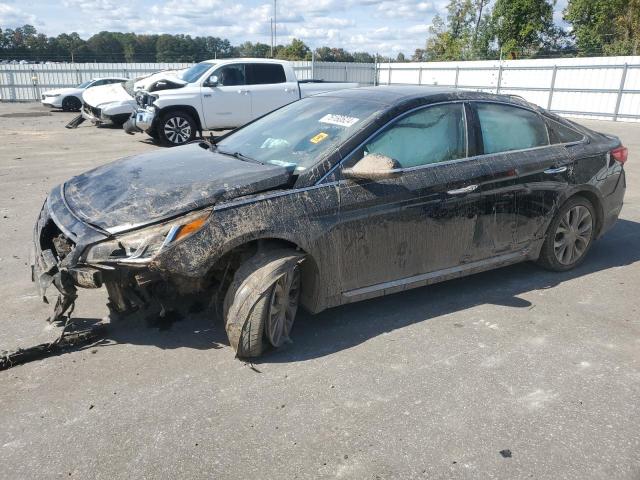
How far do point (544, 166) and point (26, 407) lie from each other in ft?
13.6

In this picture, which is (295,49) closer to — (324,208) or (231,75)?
(231,75)

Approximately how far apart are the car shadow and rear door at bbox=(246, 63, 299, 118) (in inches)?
363

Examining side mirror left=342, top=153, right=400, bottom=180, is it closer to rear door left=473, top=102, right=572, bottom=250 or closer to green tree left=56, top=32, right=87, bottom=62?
rear door left=473, top=102, right=572, bottom=250

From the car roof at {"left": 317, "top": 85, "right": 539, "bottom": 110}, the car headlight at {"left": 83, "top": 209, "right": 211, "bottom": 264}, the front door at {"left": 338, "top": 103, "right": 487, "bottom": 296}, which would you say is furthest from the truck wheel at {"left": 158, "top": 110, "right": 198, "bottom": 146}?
the car headlight at {"left": 83, "top": 209, "right": 211, "bottom": 264}

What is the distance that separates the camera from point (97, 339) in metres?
3.65

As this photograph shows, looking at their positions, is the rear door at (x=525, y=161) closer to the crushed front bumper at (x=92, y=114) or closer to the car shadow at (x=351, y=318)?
the car shadow at (x=351, y=318)

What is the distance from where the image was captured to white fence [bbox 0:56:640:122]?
21203 millimetres

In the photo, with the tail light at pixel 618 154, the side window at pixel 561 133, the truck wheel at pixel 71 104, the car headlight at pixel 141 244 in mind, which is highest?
the side window at pixel 561 133

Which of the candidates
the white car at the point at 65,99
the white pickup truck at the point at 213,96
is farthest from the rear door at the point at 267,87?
the white car at the point at 65,99

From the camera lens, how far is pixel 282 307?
3.48 meters

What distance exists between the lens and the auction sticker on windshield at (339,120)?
3941 mm

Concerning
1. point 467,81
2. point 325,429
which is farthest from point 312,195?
point 467,81

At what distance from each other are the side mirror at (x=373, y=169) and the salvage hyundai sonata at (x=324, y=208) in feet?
0.04

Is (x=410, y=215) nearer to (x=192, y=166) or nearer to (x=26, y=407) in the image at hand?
(x=192, y=166)
